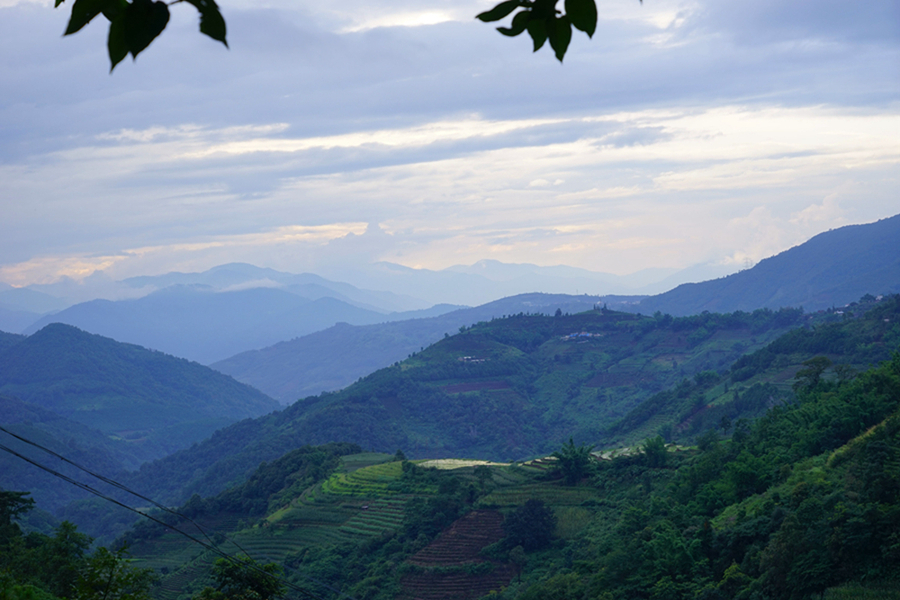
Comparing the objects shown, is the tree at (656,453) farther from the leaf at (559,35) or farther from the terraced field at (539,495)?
the leaf at (559,35)

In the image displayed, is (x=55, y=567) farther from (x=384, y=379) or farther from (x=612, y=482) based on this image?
(x=384, y=379)

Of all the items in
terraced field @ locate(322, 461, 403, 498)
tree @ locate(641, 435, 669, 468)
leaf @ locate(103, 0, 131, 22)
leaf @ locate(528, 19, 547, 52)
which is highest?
leaf @ locate(103, 0, 131, 22)

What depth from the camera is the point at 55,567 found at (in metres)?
22.3

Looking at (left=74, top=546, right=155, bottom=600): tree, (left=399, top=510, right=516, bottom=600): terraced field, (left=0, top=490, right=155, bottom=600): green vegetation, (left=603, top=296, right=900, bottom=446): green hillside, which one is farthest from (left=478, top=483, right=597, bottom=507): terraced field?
(left=74, top=546, right=155, bottom=600): tree

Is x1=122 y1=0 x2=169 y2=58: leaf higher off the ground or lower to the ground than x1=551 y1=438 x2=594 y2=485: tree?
higher

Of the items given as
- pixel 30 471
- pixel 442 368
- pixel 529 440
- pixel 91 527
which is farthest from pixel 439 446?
pixel 30 471

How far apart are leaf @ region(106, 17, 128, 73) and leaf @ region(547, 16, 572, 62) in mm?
1256

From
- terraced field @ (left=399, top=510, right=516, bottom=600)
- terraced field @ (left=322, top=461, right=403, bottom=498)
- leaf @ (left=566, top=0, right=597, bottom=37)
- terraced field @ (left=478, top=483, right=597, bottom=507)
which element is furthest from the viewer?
terraced field @ (left=322, top=461, right=403, bottom=498)

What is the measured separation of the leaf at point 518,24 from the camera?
2.24m

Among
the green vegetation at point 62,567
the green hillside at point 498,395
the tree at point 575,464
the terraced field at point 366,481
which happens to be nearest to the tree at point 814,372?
the tree at point 575,464

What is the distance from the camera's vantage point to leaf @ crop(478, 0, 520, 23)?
2195mm

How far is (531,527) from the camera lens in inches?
1491

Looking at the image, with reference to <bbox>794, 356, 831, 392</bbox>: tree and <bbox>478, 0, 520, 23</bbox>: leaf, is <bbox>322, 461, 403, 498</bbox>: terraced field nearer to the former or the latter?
<bbox>794, 356, 831, 392</bbox>: tree

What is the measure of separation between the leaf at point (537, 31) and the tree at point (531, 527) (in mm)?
38058
